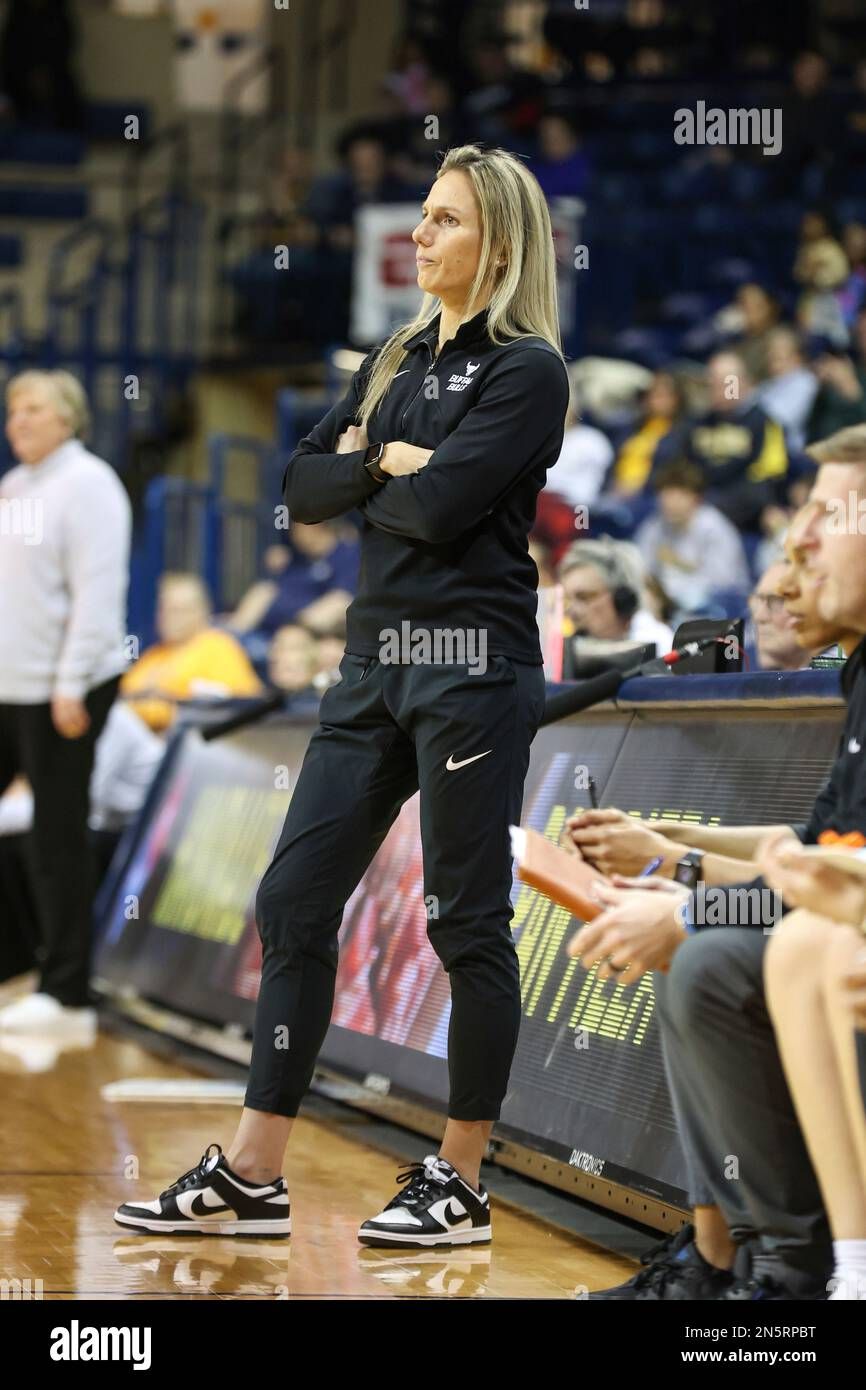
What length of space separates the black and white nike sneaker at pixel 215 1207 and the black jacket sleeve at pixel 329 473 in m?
1.14

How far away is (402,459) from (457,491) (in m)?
0.14

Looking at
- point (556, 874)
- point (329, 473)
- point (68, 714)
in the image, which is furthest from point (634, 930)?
point (68, 714)

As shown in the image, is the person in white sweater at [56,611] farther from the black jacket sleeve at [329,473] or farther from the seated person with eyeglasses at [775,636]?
the black jacket sleeve at [329,473]

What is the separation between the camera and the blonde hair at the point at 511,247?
3518 millimetres

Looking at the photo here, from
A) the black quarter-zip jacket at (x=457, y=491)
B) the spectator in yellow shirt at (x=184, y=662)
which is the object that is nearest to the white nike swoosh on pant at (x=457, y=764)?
the black quarter-zip jacket at (x=457, y=491)

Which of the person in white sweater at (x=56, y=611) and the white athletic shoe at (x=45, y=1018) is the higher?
the person in white sweater at (x=56, y=611)

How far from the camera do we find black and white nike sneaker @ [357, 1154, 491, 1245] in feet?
11.6

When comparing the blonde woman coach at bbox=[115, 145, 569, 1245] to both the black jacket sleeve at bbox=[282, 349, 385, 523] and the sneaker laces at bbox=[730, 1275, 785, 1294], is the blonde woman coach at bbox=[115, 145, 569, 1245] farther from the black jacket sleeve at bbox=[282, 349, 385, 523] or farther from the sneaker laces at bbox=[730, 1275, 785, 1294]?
the sneaker laces at bbox=[730, 1275, 785, 1294]

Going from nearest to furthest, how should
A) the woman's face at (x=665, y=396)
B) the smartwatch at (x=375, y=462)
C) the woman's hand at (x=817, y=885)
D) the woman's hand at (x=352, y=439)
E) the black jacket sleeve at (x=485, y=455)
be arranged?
the woman's hand at (x=817, y=885)
the black jacket sleeve at (x=485, y=455)
the smartwatch at (x=375, y=462)
the woman's hand at (x=352, y=439)
the woman's face at (x=665, y=396)

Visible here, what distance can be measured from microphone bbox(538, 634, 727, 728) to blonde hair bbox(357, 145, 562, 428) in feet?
3.30

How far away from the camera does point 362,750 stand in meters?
3.56

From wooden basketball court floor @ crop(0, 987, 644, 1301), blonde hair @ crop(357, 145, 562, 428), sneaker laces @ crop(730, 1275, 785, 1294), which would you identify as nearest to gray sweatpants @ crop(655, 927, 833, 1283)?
sneaker laces @ crop(730, 1275, 785, 1294)
